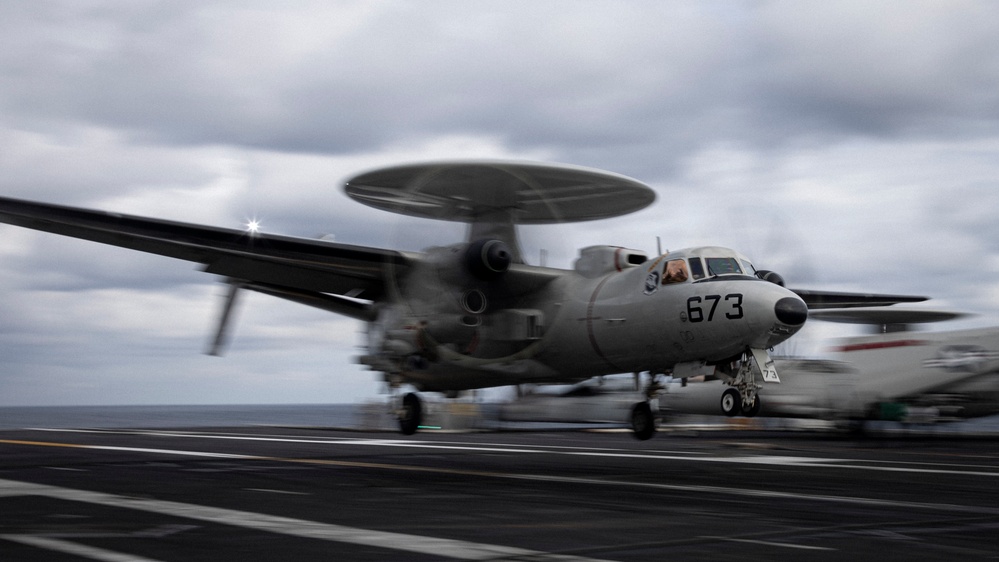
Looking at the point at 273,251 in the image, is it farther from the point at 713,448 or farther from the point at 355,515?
the point at 713,448

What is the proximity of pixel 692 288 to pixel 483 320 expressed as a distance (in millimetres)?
4485

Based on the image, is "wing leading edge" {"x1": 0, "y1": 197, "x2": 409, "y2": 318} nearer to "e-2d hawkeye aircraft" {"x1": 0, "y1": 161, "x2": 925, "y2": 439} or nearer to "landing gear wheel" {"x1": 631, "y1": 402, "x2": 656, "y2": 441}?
"e-2d hawkeye aircraft" {"x1": 0, "y1": 161, "x2": 925, "y2": 439}

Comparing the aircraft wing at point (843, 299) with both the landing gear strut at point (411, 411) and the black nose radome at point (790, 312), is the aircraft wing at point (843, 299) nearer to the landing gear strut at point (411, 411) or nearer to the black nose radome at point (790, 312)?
the black nose radome at point (790, 312)

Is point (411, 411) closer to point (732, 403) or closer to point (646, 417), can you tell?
point (646, 417)

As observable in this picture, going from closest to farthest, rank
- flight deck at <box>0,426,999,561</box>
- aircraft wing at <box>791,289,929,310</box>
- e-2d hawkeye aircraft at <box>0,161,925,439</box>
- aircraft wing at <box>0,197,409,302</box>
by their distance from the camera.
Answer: flight deck at <box>0,426,999,561</box>, e-2d hawkeye aircraft at <box>0,161,925,439</box>, aircraft wing at <box>0,197,409,302</box>, aircraft wing at <box>791,289,929,310</box>

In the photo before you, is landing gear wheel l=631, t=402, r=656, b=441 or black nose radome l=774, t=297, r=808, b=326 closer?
black nose radome l=774, t=297, r=808, b=326

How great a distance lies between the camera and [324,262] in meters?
19.2

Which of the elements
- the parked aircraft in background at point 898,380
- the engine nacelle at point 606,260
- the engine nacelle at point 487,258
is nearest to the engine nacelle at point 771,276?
the engine nacelle at point 606,260

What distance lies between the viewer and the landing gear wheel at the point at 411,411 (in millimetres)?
20766

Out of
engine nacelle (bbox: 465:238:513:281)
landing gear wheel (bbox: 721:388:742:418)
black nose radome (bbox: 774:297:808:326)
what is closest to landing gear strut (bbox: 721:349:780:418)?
landing gear wheel (bbox: 721:388:742:418)

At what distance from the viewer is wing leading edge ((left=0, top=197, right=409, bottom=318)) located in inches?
668

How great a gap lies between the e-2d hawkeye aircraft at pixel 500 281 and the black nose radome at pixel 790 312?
1.79 feet

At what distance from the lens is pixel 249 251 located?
18.7 m

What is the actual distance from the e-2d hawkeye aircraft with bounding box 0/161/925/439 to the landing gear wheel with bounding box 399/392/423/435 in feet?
0.22
